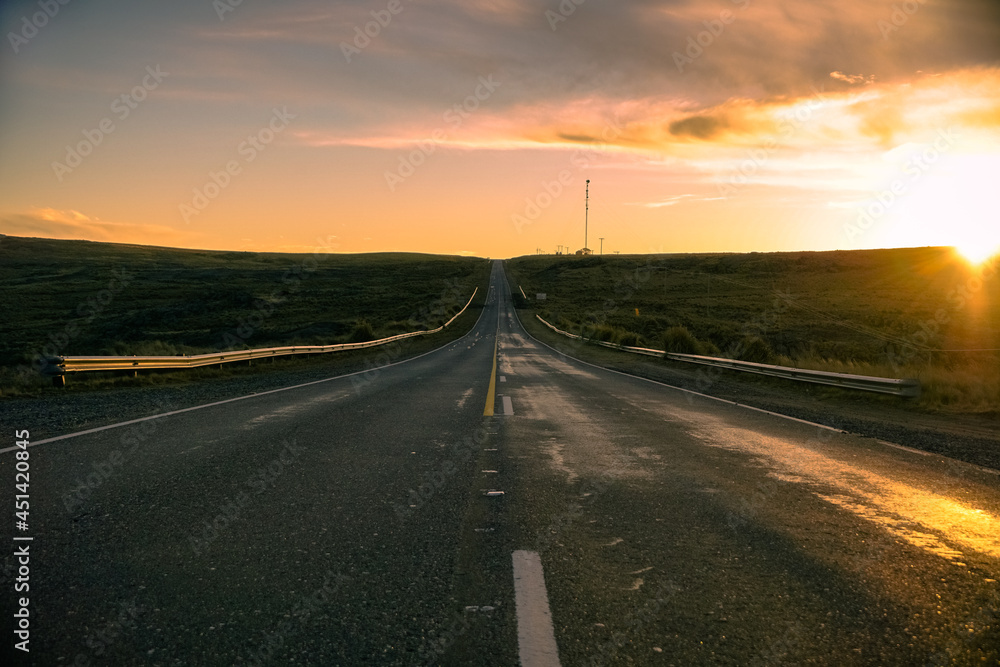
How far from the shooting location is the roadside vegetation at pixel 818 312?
2064 cm

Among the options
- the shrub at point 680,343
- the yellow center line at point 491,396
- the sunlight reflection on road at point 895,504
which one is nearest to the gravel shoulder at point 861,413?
the sunlight reflection on road at point 895,504

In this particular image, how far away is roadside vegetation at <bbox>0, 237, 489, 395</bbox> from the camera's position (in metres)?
38.2

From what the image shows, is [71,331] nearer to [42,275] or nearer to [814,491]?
[42,275]

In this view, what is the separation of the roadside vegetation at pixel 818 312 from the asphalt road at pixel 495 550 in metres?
8.60

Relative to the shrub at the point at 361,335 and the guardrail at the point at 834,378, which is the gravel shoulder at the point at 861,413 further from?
the shrub at the point at 361,335

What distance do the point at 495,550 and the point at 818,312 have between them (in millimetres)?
59349

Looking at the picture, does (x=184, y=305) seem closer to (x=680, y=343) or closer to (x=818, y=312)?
(x=680, y=343)

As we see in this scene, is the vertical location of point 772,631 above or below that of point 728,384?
above

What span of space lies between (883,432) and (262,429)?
8975 millimetres

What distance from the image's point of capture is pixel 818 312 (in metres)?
55.5

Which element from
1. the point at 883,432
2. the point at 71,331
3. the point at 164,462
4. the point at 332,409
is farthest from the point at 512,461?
the point at 71,331

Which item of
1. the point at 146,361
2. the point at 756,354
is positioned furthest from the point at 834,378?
the point at 146,361

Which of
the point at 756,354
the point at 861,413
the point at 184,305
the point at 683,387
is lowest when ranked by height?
the point at 683,387

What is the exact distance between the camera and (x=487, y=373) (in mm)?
19125
